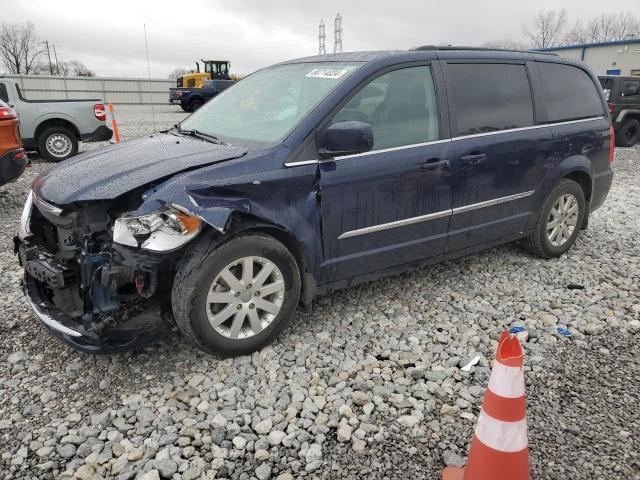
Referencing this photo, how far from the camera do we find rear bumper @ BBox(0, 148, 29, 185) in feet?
19.3

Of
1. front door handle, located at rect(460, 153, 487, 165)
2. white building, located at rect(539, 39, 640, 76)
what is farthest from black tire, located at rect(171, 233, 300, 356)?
white building, located at rect(539, 39, 640, 76)

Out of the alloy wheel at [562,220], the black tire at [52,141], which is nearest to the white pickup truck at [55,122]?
the black tire at [52,141]

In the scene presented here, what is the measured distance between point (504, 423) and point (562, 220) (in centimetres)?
333

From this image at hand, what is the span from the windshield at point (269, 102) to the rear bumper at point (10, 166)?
3.14 metres

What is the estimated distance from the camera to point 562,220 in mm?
4727

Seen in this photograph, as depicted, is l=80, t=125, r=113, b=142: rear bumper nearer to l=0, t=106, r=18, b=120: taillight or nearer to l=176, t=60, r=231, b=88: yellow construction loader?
l=0, t=106, r=18, b=120: taillight

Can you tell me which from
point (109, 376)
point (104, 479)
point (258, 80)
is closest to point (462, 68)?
point (258, 80)

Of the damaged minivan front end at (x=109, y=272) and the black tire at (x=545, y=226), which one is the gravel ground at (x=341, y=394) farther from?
the black tire at (x=545, y=226)

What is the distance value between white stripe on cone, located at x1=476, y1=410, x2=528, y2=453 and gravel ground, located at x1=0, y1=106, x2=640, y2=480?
1.42 ft

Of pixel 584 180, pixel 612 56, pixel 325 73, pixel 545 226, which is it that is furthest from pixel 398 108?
pixel 612 56

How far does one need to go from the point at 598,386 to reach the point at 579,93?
3003mm

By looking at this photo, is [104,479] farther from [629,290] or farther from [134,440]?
[629,290]

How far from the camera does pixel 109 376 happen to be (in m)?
2.89

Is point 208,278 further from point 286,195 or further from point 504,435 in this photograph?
point 504,435
